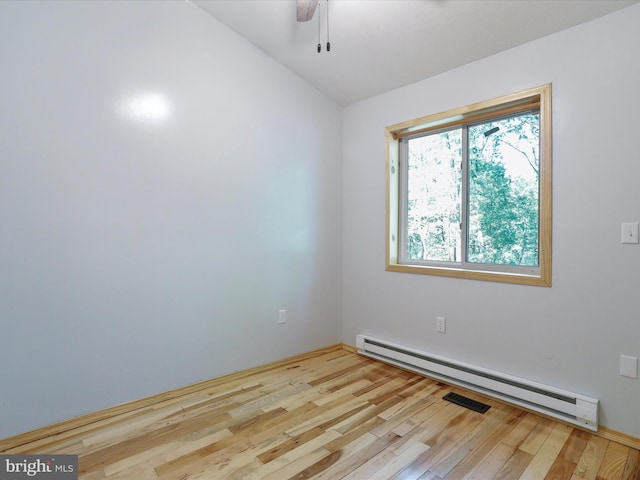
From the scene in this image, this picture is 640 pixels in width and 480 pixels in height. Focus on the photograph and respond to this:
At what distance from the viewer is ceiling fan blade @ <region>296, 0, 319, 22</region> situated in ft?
6.40

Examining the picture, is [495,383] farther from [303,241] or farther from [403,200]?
[303,241]

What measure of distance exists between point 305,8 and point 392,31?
72 cm

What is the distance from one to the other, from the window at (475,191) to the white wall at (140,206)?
35.9 inches

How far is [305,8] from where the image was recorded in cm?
199

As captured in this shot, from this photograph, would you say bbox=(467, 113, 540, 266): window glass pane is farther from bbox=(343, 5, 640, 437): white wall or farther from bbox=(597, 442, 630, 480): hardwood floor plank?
bbox=(597, 442, 630, 480): hardwood floor plank

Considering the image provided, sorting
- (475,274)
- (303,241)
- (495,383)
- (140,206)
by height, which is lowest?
(495,383)

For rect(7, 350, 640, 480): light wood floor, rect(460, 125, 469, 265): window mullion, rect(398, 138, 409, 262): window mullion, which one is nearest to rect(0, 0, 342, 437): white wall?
rect(7, 350, 640, 480): light wood floor

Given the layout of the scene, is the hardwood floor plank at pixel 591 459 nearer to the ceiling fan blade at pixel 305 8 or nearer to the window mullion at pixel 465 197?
the window mullion at pixel 465 197

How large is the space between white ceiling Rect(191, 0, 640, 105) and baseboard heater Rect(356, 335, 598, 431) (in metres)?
2.24

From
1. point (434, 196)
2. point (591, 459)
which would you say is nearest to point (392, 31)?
point (434, 196)

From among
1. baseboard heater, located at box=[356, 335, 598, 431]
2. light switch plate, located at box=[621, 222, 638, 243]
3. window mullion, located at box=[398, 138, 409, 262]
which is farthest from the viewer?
window mullion, located at box=[398, 138, 409, 262]

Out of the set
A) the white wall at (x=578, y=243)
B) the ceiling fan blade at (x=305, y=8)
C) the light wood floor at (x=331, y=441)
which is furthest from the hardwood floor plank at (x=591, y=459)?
the ceiling fan blade at (x=305, y=8)

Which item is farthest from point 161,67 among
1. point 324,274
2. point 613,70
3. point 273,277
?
point 613,70

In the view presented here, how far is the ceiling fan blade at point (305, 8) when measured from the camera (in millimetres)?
1950
